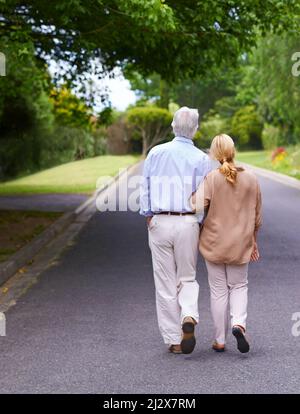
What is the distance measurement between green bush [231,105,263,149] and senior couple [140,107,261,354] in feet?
208

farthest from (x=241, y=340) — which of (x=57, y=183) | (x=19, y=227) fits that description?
(x=57, y=183)

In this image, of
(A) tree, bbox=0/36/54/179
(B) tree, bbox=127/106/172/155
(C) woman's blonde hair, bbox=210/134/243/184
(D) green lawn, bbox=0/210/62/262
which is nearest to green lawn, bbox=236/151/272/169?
(B) tree, bbox=127/106/172/155

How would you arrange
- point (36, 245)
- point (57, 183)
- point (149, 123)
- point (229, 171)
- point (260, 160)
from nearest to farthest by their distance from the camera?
point (229, 171)
point (36, 245)
point (57, 183)
point (260, 160)
point (149, 123)

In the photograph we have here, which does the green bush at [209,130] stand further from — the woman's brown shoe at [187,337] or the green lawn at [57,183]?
the woman's brown shoe at [187,337]

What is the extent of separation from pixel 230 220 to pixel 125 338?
1429mm

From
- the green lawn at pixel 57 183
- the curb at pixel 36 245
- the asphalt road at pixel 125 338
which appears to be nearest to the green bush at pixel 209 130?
the green lawn at pixel 57 183

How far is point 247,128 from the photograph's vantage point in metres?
68.8

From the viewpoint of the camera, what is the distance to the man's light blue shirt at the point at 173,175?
215 inches

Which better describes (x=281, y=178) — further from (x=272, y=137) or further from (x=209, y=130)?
(x=209, y=130)

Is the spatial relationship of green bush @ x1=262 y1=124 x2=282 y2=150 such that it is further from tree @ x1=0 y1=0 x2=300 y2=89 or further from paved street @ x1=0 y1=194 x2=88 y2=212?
tree @ x1=0 y1=0 x2=300 y2=89

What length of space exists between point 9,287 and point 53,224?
17.2ft

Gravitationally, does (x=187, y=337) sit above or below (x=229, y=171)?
below

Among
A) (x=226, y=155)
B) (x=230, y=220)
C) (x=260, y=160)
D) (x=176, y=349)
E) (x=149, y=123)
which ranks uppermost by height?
(x=226, y=155)
